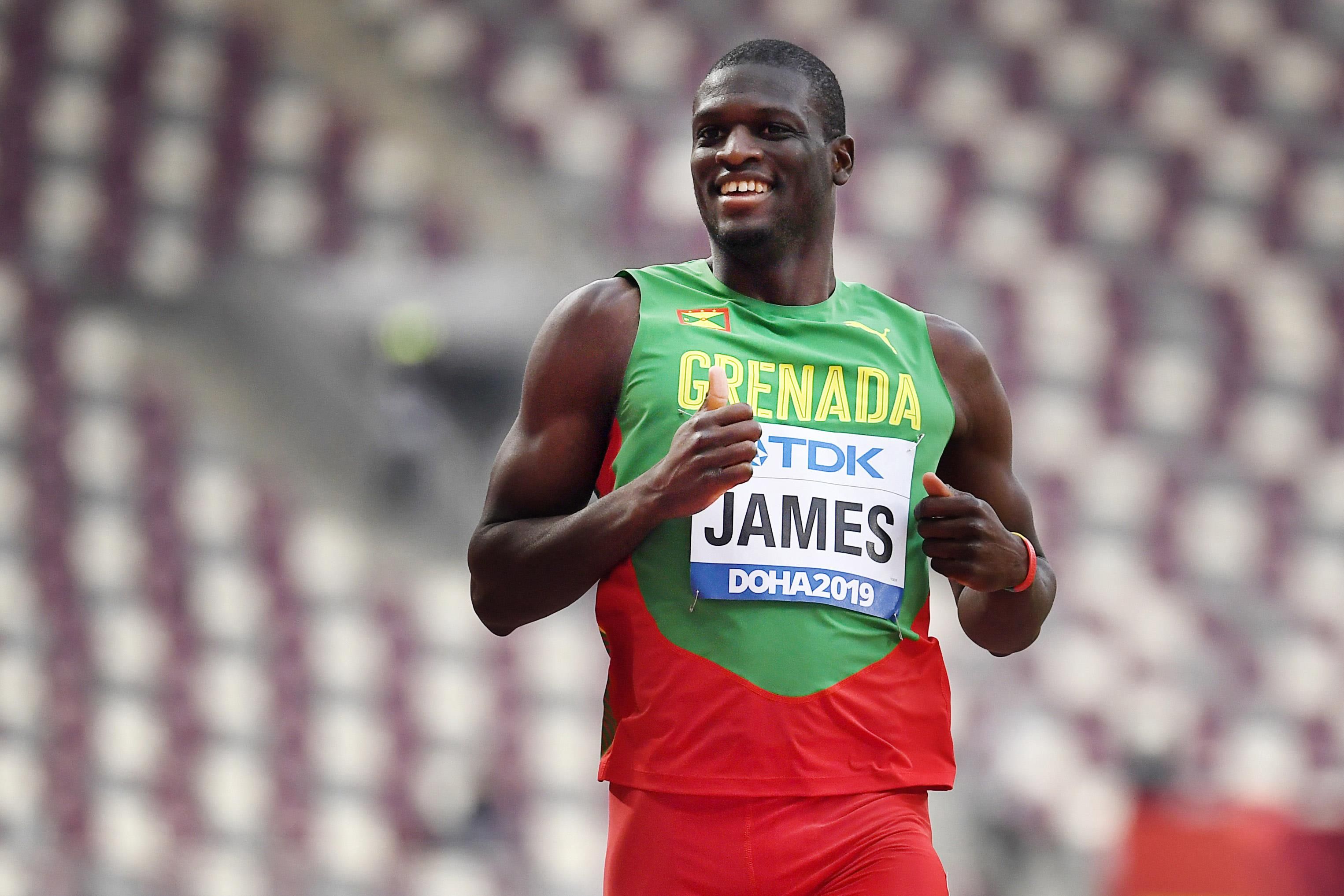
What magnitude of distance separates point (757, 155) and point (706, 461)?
0.38 meters

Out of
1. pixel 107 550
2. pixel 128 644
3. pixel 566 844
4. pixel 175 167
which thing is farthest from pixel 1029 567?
pixel 175 167

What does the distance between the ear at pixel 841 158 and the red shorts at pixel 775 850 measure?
670mm

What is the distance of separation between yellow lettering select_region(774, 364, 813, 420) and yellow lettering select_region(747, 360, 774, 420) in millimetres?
11

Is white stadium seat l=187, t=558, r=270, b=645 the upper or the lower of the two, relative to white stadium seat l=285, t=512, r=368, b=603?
lower

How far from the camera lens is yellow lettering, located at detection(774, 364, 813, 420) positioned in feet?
4.96

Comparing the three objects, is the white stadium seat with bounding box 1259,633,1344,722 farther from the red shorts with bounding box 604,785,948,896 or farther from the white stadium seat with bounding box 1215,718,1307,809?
the red shorts with bounding box 604,785,948,896

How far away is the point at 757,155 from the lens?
1.56 metres

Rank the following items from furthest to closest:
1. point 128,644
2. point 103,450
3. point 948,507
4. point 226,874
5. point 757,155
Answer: point 103,450
point 128,644
point 226,874
point 757,155
point 948,507

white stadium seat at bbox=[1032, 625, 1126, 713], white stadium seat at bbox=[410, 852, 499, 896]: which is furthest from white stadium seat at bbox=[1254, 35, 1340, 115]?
white stadium seat at bbox=[410, 852, 499, 896]

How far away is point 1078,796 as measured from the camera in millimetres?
4871

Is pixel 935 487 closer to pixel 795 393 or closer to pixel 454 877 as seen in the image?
pixel 795 393

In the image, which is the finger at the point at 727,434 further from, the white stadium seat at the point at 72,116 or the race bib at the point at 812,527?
the white stadium seat at the point at 72,116

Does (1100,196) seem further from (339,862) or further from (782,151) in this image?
(782,151)

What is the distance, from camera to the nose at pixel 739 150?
1.55 meters
